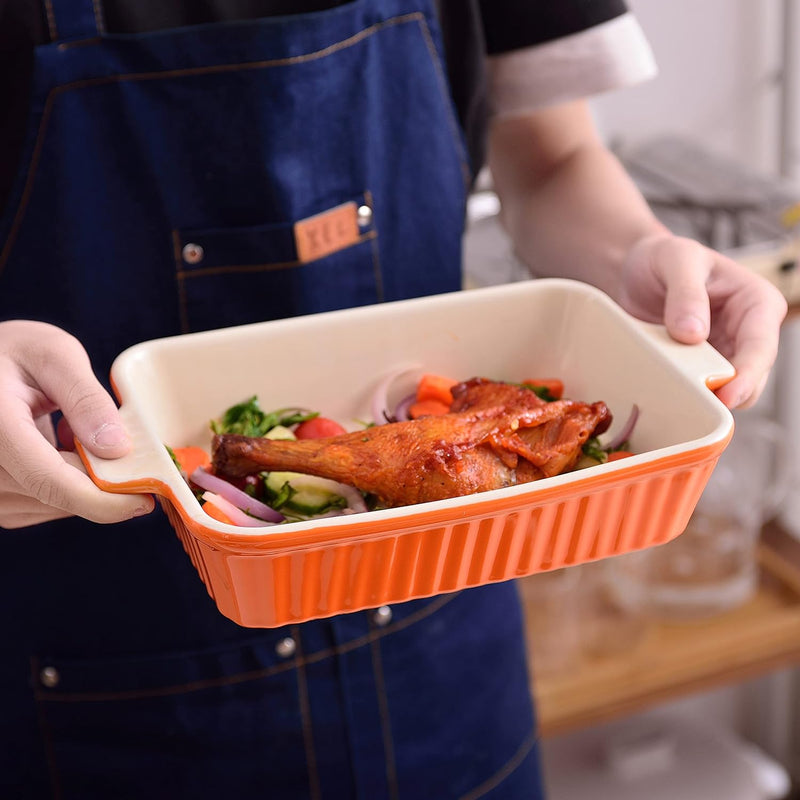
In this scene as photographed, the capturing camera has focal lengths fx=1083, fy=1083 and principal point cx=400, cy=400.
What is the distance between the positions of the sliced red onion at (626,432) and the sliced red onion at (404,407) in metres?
0.16

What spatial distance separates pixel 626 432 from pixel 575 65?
1.48 feet

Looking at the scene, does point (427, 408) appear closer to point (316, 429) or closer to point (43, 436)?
point (316, 429)

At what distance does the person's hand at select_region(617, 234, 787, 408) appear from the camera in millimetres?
791

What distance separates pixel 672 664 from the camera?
1.71 meters

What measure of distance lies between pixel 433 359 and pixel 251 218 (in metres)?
0.20

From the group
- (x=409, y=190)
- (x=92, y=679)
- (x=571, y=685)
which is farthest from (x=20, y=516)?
(x=571, y=685)

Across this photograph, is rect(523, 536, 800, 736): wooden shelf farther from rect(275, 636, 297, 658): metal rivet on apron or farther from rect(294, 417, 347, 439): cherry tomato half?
rect(294, 417, 347, 439): cherry tomato half

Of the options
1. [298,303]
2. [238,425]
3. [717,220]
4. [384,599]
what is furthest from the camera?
[717,220]

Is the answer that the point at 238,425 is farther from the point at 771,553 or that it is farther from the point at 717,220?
the point at 771,553

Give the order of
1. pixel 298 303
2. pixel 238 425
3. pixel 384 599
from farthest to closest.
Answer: pixel 298 303, pixel 238 425, pixel 384 599

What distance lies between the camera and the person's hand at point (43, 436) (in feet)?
2.17

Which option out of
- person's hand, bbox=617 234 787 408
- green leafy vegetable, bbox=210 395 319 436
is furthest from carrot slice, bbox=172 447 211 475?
person's hand, bbox=617 234 787 408

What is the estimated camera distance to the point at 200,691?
39.8 inches

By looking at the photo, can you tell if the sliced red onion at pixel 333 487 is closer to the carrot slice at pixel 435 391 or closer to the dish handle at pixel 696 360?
the carrot slice at pixel 435 391
